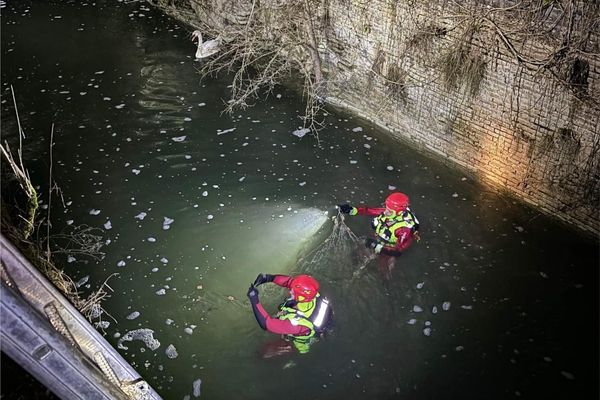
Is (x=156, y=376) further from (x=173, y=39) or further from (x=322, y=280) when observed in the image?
(x=173, y=39)

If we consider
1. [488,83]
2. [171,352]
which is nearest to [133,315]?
[171,352]

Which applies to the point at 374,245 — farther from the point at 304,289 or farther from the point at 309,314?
the point at 304,289

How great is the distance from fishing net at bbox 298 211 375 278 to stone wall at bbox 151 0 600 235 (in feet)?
8.78

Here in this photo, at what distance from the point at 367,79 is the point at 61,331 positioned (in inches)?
295

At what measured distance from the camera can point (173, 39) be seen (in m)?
13.5

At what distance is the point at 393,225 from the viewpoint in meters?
6.95

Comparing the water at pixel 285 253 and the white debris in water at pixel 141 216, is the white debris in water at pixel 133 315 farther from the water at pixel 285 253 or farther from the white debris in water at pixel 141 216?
the white debris in water at pixel 141 216

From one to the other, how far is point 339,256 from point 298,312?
1763mm

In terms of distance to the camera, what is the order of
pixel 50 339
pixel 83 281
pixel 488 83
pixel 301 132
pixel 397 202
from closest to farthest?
pixel 50 339, pixel 397 202, pixel 83 281, pixel 488 83, pixel 301 132

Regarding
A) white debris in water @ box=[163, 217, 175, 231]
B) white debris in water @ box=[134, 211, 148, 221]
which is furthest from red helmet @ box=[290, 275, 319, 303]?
white debris in water @ box=[134, 211, 148, 221]

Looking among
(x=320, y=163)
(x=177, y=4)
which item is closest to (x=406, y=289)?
(x=320, y=163)

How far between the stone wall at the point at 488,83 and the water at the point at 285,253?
470mm

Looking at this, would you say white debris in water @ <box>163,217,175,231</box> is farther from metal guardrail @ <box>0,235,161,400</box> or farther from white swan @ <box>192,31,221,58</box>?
white swan @ <box>192,31,221,58</box>

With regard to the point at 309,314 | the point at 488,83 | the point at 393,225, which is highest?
the point at 488,83
